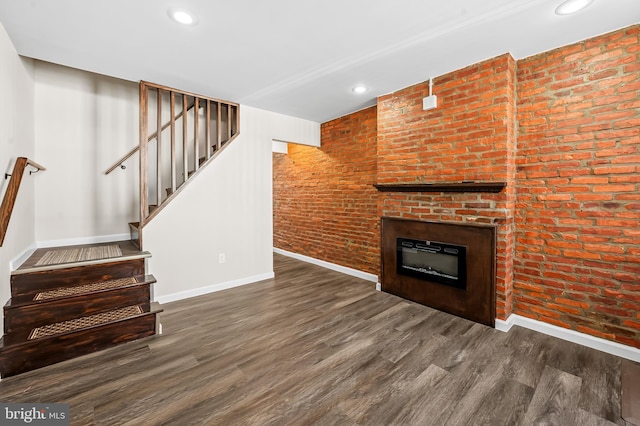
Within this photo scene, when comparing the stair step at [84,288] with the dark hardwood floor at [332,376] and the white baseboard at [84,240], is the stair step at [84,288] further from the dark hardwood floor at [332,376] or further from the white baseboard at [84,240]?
the white baseboard at [84,240]

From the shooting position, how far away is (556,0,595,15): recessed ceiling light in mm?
1871

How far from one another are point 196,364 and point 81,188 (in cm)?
275

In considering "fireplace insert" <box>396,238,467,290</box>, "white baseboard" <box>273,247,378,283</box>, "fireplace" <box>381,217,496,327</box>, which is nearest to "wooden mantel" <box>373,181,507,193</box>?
"fireplace" <box>381,217,496,327</box>

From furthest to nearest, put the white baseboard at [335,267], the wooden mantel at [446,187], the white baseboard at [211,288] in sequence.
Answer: the white baseboard at [335,267]
the white baseboard at [211,288]
the wooden mantel at [446,187]

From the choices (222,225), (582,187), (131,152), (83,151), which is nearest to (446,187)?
(582,187)

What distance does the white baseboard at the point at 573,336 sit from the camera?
2.17m

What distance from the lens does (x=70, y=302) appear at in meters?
2.29

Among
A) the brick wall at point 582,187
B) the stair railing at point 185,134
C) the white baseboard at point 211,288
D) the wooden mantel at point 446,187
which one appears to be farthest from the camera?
the stair railing at point 185,134

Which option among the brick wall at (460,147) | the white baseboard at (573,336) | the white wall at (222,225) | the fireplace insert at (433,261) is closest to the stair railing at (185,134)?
the white wall at (222,225)

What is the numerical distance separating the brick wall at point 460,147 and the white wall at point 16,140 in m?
3.52

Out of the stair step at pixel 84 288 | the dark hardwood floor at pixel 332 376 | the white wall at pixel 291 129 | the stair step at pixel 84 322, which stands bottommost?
the dark hardwood floor at pixel 332 376

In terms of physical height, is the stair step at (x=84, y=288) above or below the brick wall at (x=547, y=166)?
below

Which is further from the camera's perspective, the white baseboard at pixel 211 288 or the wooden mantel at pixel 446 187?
the white baseboard at pixel 211 288

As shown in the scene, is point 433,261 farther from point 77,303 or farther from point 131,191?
point 131,191
